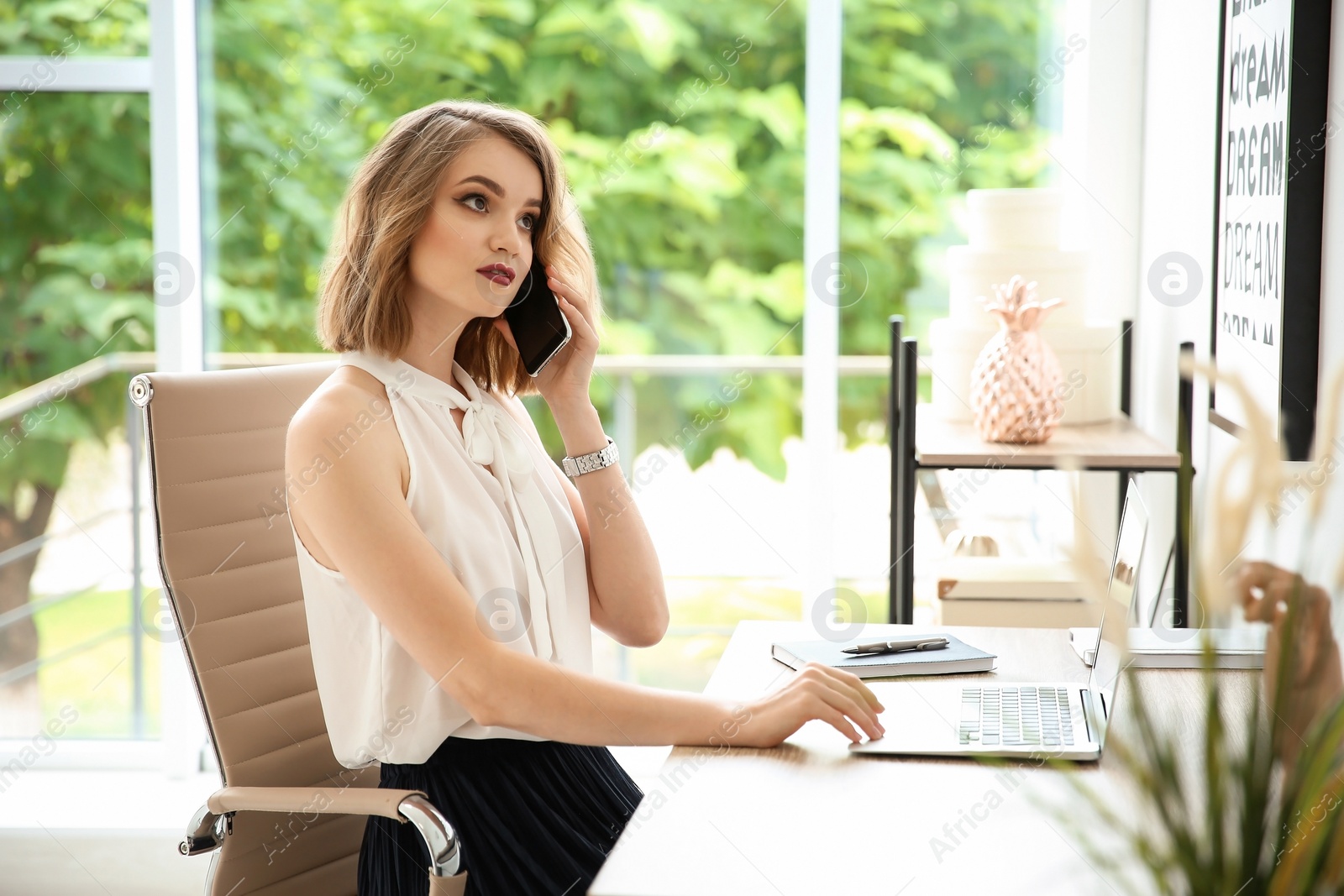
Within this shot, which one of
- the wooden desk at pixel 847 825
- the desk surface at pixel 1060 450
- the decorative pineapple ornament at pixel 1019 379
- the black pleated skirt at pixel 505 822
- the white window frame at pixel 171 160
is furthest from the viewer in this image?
the white window frame at pixel 171 160

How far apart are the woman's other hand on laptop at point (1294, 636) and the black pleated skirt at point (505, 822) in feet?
2.69

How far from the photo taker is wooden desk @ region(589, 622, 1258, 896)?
93 centimetres

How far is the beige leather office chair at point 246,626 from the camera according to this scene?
1.34 metres

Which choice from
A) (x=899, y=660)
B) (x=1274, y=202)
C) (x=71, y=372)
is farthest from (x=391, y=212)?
(x=71, y=372)

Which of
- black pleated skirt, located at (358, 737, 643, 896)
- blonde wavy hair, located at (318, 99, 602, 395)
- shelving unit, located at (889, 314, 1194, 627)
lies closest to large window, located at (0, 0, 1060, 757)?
shelving unit, located at (889, 314, 1194, 627)

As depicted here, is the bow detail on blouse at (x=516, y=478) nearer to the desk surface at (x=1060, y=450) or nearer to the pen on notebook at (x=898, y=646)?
the pen on notebook at (x=898, y=646)

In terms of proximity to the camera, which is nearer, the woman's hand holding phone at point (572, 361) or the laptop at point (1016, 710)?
the laptop at point (1016, 710)

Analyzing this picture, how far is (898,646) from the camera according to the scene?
1.56 metres

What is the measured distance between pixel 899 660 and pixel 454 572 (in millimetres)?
586

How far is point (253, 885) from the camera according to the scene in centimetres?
137

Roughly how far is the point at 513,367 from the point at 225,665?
22.4 inches

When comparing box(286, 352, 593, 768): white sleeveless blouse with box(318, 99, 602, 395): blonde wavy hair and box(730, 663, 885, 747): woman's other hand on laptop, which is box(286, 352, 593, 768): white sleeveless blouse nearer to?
box(318, 99, 602, 395): blonde wavy hair

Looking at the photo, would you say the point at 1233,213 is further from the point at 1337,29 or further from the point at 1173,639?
the point at 1173,639

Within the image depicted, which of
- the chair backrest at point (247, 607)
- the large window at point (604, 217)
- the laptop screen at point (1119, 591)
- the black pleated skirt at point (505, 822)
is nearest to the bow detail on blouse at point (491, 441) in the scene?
the chair backrest at point (247, 607)
